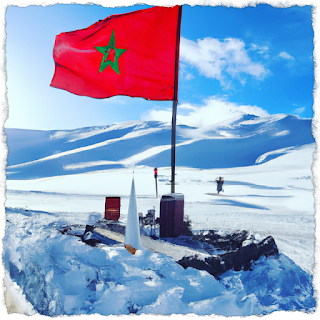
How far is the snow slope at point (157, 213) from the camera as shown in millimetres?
1697

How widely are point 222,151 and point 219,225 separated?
137 inches

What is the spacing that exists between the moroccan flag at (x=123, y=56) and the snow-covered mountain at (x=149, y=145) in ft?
7.00

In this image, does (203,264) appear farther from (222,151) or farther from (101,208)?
(222,151)

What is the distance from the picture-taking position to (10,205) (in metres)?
2.78

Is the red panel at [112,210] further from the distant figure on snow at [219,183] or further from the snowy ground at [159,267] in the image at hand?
the distant figure on snow at [219,183]

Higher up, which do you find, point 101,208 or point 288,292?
point 101,208

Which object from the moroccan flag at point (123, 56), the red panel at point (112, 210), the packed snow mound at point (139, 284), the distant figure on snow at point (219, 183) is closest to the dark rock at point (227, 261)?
the packed snow mound at point (139, 284)

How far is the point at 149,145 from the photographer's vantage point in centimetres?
555

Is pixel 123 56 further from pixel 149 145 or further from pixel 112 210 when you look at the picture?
pixel 149 145

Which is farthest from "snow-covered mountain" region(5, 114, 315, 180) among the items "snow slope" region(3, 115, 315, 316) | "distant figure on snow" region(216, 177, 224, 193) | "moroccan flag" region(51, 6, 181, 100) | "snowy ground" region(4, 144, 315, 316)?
"moroccan flag" region(51, 6, 181, 100)

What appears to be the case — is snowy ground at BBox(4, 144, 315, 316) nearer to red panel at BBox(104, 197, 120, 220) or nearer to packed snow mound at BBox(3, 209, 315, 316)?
packed snow mound at BBox(3, 209, 315, 316)

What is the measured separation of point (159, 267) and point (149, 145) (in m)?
3.99

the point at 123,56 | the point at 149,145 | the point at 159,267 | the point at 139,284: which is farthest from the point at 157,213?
the point at 149,145

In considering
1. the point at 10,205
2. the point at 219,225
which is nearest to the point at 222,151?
the point at 219,225
